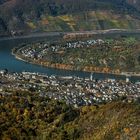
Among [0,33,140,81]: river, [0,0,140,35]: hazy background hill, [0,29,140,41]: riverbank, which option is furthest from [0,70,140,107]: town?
[0,0,140,35]: hazy background hill

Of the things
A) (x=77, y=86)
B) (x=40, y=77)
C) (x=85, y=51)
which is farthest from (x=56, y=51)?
(x=77, y=86)

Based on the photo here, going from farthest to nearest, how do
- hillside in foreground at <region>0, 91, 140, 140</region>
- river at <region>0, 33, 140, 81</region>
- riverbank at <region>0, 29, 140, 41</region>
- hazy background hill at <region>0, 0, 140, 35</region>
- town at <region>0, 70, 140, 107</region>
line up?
1. hazy background hill at <region>0, 0, 140, 35</region>
2. riverbank at <region>0, 29, 140, 41</region>
3. river at <region>0, 33, 140, 81</region>
4. town at <region>0, 70, 140, 107</region>
5. hillside in foreground at <region>0, 91, 140, 140</region>

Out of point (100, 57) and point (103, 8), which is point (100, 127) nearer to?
point (100, 57)

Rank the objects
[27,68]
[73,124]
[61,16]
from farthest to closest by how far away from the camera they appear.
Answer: [61,16] < [27,68] < [73,124]

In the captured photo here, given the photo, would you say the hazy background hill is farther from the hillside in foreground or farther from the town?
the hillside in foreground

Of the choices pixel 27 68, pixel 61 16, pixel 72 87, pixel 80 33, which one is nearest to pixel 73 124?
pixel 72 87

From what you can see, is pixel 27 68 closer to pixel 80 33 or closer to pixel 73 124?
pixel 73 124
